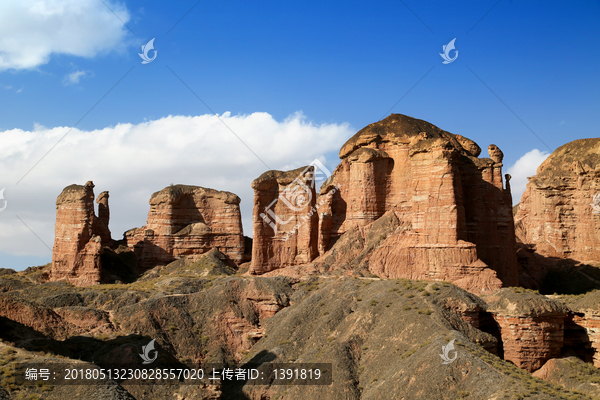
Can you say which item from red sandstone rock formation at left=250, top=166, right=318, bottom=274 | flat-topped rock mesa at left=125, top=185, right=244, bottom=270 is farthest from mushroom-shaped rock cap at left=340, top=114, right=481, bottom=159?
flat-topped rock mesa at left=125, top=185, right=244, bottom=270

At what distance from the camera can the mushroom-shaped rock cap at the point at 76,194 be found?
221 feet

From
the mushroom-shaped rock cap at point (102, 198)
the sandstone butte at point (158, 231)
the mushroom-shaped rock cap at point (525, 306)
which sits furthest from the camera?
the mushroom-shaped rock cap at point (102, 198)

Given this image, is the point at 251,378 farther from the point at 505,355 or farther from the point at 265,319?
the point at 505,355

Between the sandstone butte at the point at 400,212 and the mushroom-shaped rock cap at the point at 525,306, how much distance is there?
304 inches

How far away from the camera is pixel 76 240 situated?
66.1 metres

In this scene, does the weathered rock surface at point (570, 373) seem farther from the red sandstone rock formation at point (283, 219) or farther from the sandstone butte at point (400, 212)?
the red sandstone rock formation at point (283, 219)

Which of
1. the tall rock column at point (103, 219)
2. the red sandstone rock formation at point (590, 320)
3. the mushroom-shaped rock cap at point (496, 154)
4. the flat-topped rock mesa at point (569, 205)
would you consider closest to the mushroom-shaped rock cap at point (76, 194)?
the tall rock column at point (103, 219)

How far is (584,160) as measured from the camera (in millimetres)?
64188

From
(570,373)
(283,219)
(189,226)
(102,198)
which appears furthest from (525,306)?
(102,198)

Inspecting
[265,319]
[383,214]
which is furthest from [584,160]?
[265,319]

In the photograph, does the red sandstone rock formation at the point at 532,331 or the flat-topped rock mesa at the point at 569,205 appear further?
the flat-topped rock mesa at the point at 569,205

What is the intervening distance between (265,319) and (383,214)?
51.4ft

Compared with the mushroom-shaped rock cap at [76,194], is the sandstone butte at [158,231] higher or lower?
lower

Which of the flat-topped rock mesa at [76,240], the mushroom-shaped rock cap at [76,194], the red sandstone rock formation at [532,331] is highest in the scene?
the mushroom-shaped rock cap at [76,194]
